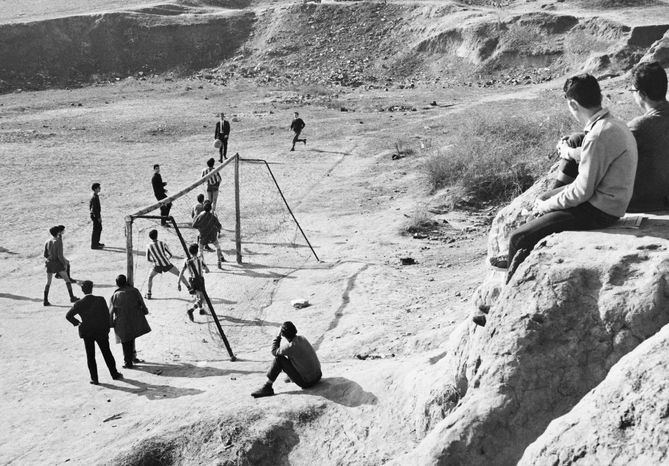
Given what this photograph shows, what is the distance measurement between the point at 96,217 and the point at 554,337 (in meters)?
13.2

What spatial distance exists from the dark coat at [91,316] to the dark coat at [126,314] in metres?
0.31

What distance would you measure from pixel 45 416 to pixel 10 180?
49.1ft

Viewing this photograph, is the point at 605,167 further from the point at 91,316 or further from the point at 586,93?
the point at 91,316

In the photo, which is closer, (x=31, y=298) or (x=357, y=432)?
(x=357, y=432)

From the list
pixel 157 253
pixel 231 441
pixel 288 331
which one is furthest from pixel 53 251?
pixel 231 441

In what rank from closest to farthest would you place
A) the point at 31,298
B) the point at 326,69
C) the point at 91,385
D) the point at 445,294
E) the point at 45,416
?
the point at 45,416 → the point at 91,385 → the point at 445,294 → the point at 31,298 → the point at 326,69

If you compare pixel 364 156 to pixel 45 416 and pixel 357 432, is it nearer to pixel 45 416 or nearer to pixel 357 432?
pixel 45 416

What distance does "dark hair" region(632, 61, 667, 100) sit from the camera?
19.2 ft

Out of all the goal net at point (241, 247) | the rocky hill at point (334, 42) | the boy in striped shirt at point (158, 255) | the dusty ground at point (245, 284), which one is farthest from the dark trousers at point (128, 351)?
Answer: the rocky hill at point (334, 42)

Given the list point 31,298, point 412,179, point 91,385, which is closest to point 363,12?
point 412,179

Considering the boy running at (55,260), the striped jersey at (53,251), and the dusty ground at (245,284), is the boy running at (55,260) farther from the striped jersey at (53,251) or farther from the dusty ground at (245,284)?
the dusty ground at (245,284)

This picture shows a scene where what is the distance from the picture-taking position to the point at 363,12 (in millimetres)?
45156

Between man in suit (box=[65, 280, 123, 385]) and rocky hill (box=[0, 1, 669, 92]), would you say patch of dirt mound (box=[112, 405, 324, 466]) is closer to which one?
man in suit (box=[65, 280, 123, 385])

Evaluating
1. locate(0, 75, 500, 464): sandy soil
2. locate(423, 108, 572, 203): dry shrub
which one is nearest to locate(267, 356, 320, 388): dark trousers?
locate(0, 75, 500, 464): sandy soil
